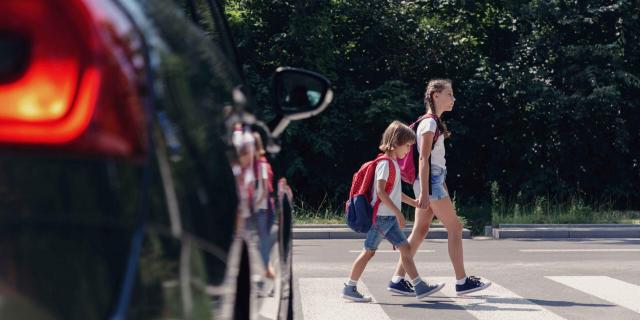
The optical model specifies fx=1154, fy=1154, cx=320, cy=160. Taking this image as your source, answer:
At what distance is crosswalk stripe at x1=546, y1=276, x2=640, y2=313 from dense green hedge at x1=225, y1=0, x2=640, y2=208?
13.0 m

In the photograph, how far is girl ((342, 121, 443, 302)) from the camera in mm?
8305

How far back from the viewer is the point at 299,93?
393 cm

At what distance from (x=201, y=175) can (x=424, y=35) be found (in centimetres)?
2317

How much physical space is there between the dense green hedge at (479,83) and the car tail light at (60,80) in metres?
20.8

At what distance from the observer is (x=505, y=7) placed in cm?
2522

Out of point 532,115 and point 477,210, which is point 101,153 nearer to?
point 477,210

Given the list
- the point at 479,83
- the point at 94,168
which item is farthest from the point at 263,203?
the point at 479,83

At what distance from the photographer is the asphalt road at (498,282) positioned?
25.2 ft

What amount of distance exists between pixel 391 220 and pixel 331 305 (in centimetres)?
82

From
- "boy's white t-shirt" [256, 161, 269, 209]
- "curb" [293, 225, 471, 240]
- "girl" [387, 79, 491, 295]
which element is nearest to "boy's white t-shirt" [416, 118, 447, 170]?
"girl" [387, 79, 491, 295]

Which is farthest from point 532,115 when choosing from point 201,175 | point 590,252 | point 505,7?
point 201,175

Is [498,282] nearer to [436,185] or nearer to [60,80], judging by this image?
[436,185]

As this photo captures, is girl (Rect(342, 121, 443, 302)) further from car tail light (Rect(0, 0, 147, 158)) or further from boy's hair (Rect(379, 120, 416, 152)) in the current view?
car tail light (Rect(0, 0, 147, 158))

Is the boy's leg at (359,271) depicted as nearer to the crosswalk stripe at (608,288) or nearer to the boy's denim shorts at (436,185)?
the boy's denim shorts at (436,185)
